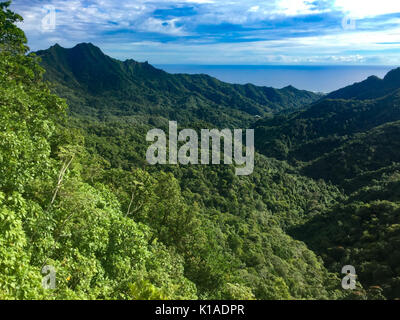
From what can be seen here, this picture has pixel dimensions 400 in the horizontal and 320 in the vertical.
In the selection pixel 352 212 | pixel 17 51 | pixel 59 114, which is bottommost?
pixel 352 212

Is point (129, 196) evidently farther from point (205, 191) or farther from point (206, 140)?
point (206, 140)

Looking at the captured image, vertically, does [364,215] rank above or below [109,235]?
below

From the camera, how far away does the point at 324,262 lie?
6425cm

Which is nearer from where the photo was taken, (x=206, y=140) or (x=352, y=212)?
(x=352, y=212)

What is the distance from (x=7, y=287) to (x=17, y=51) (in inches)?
808

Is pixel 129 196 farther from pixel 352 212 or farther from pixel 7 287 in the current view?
pixel 352 212

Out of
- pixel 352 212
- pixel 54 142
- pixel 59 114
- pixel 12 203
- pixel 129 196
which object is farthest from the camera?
pixel 352 212

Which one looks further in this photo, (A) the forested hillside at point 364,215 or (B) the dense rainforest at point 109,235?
(A) the forested hillside at point 364,215

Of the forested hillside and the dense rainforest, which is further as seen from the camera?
the forested hillside

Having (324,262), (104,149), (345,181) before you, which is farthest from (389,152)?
(104,149)

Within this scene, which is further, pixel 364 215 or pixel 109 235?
pixel 364 215

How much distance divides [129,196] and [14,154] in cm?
1385
